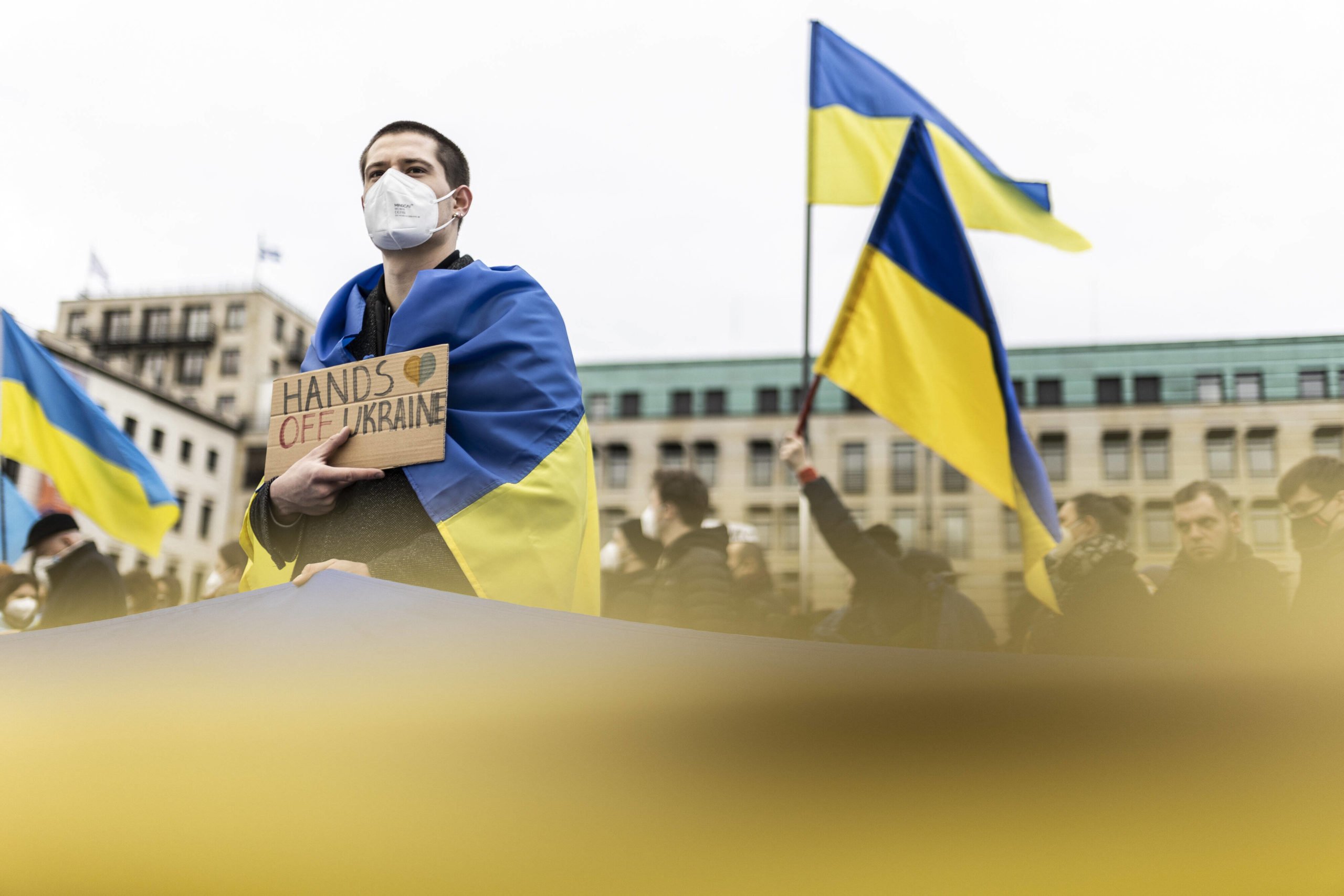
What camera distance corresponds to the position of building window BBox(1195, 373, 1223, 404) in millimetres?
42719

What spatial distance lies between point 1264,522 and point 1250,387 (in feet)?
16.8

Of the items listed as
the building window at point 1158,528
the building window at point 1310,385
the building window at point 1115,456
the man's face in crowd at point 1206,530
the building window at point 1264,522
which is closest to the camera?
the man's face in crowd at point 1206,530

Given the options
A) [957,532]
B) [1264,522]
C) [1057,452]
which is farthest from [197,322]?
[1264,522]

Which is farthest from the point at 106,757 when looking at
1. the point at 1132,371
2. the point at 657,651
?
the point at 1132,371

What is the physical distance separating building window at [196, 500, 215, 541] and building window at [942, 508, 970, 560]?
1156 inches

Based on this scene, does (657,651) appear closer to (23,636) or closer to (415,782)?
(415,782)

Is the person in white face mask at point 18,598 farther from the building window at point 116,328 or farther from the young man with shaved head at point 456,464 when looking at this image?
the building window at point 116,328

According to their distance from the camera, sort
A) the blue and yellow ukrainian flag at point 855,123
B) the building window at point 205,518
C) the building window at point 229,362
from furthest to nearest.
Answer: the building window at point 229,362 → the building window at point 205,518 → the blue and yellow ukrainian flag at point 855,123

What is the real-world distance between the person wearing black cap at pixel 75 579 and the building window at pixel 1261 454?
145 feet

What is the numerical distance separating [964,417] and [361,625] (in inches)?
96.4

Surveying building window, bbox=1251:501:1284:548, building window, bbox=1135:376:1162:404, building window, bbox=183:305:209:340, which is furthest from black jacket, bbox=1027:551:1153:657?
building window, bbox=183:305:209:340

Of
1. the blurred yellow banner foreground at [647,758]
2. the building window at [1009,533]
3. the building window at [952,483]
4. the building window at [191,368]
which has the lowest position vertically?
the blurred yellow banner foreground at [647,758]

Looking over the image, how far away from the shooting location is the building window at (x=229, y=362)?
5441cm

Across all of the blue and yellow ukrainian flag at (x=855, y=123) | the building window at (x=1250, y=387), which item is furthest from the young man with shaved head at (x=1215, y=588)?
the building window at (x=1250, y=387)
